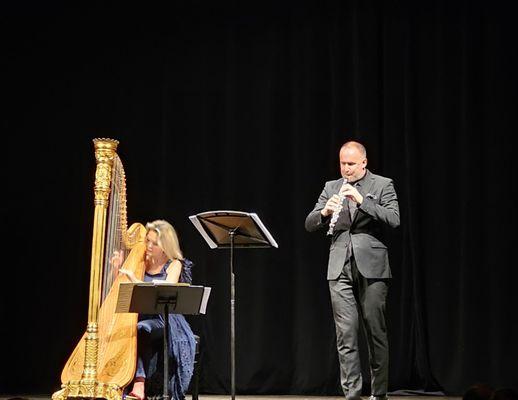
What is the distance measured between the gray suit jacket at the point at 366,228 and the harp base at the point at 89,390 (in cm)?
154

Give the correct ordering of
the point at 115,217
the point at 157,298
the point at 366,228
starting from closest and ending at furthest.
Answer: the point at 157,298 → the point at 115,217 → the point at 366,228

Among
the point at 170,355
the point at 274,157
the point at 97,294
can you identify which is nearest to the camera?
the point at 97,294

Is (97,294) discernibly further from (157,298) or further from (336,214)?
(336,214)

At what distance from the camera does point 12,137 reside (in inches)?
286

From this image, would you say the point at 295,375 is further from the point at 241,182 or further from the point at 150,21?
the point at 150,21

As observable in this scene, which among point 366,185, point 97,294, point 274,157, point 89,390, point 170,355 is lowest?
point 89,390

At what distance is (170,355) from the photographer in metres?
5.66

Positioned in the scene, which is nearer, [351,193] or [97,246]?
[97,246]

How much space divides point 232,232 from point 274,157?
1.95m

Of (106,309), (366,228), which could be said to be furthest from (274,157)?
(106,309)

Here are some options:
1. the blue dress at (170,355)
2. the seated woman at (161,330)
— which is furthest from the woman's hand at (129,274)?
the blue dress at (170,355)

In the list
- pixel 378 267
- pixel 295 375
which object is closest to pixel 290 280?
pixel 295 375

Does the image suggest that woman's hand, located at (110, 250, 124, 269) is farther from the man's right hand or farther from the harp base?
the man's right hand

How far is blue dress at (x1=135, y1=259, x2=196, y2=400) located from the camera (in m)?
5.64
